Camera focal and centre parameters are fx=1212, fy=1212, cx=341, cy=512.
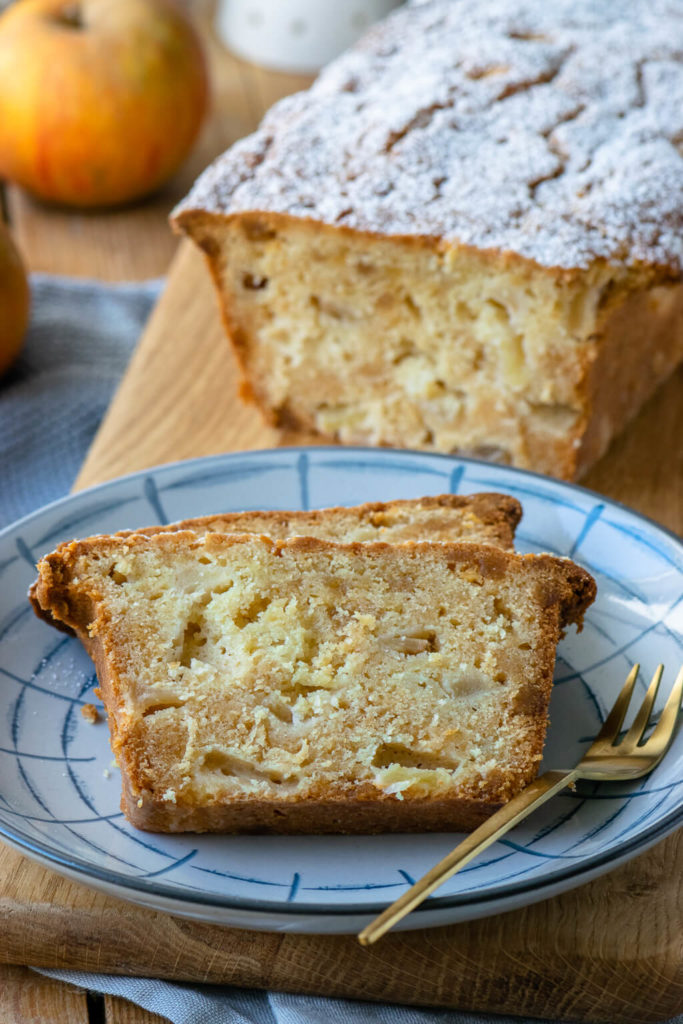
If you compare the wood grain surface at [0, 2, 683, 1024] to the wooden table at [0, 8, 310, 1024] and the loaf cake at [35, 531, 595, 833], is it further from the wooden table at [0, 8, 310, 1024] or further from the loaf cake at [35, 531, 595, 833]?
the wooden table at [0, 8, 310, 1024]

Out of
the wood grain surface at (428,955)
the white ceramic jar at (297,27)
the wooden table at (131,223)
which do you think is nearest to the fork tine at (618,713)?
the wood grain surface at (428,955)

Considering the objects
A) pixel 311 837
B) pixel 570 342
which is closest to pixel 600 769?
pixel 311 837

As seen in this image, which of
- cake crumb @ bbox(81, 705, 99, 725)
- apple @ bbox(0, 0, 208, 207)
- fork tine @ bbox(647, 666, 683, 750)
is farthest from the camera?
apple @ bbox(0, 0, 208, 207)

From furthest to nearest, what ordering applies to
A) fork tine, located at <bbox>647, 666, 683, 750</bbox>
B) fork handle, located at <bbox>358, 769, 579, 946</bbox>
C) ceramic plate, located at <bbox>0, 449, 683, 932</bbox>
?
fork tine, located at <bbox>647, 666, 683, 750</bbox>
ceramic plate, located at <bbox>0, 449, 683, 932</bbox>
fork handle, located at <bbox>358, 769, 579, 946</bbox>

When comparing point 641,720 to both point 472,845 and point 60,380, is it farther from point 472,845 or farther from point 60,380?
point 60,380

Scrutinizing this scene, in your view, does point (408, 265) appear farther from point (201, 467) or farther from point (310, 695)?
point (310, 695)

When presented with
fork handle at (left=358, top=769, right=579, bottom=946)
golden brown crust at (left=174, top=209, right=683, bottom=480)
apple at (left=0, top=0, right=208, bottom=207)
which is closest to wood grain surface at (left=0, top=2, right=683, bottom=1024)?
fork handle at (left=358, top=769, right=579, bottom=946)

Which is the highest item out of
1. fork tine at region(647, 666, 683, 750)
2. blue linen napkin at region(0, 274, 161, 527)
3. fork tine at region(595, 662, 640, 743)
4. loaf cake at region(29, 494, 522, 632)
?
loaf cake at region(29, 494, 522, 632)

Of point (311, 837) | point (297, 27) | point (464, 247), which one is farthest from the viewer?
point (297, 27)
